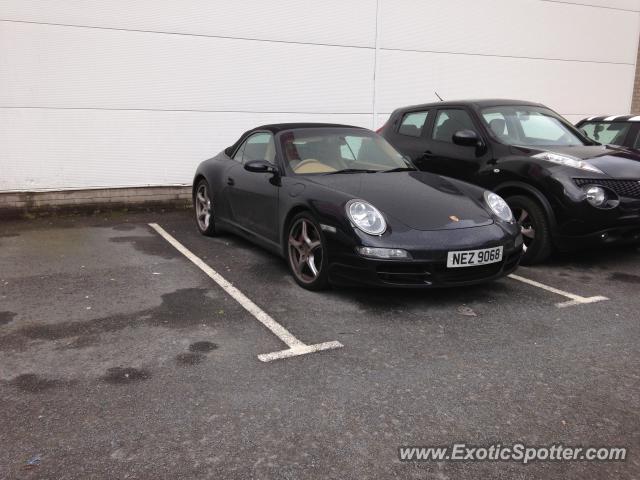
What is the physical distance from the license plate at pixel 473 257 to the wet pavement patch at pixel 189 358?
188 cm

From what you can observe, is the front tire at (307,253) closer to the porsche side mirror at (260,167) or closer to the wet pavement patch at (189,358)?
the porsche side mirror at (260,167)

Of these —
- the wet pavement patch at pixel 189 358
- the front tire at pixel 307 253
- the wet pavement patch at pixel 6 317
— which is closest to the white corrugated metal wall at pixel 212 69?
the wet pavement patch at pixel 6 317

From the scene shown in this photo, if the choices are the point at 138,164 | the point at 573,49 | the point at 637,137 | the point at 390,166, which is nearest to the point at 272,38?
the point at 138,164

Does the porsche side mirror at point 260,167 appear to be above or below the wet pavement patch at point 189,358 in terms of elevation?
above

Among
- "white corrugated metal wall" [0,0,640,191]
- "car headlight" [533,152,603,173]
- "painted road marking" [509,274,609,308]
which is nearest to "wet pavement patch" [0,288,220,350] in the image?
"painted road marking" [509,274,609,308]

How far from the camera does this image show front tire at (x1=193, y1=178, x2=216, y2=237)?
254 inches

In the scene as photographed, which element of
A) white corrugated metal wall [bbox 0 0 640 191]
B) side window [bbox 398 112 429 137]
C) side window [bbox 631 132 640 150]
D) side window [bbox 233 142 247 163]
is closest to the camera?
side window [bbox 233 142 247 163]

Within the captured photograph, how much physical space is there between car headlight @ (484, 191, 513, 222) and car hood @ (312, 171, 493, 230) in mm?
130

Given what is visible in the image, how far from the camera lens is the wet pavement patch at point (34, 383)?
2.91 metres

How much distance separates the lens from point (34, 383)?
2.97 m

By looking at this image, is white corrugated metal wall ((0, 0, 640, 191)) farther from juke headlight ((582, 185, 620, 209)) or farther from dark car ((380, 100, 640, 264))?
juke headlight ((582, 185, 620, 209))

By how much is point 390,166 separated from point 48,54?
5.20m

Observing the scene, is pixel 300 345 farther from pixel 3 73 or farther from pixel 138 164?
pixel 3 73

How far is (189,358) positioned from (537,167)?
376 centimetres
